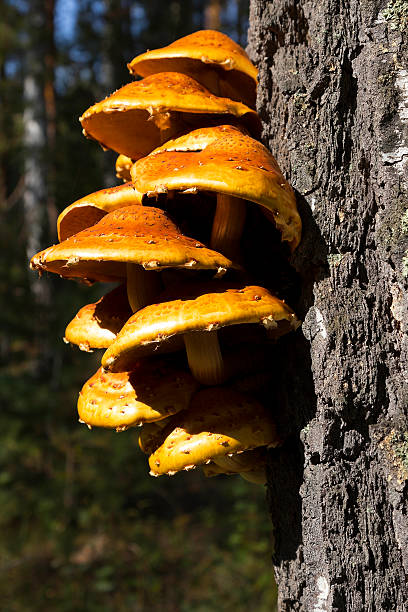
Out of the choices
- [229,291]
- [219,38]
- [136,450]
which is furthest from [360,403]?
[136,450]

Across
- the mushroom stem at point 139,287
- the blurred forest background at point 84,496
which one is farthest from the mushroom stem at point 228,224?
the blurred forest background at point 84,496

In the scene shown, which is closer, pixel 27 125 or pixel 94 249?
pixel 94 249

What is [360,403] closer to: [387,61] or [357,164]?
[357,164]

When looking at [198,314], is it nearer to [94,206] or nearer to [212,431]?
[212,431]

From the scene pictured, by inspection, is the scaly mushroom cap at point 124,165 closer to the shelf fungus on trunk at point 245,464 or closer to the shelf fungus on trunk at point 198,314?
the shelf fungus on trunk at point 198,314

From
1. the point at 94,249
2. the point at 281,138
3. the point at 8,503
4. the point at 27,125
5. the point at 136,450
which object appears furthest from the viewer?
the point at 27,125

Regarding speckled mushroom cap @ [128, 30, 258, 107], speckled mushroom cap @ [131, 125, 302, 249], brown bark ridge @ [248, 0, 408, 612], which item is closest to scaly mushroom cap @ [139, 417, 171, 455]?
brown bark ridge @ [248, 0, 408, 612]

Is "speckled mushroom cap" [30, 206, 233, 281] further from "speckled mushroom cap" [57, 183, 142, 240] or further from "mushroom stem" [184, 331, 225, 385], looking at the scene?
"mushroom stem" [184, 331, 225, 385]

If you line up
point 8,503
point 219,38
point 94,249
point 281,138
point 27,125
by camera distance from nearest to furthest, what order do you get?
point 94,249 → point 281,138 → point 219,38 → point 8,503 → point 27,125
